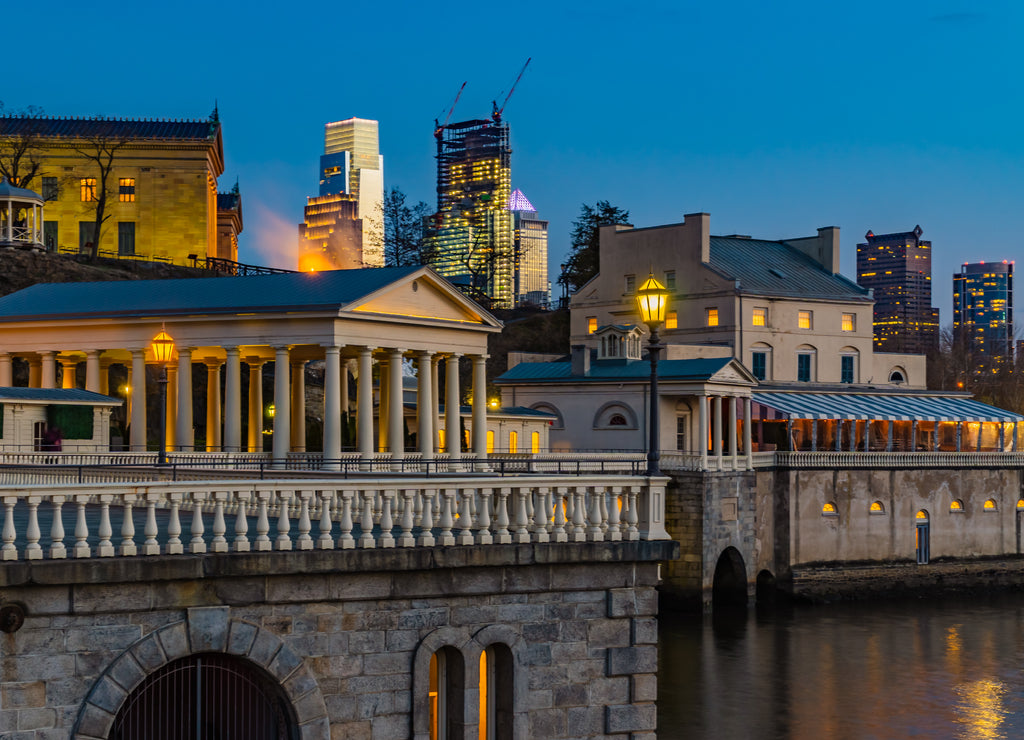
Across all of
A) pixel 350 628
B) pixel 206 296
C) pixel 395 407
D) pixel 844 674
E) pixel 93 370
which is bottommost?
pixel 844 674

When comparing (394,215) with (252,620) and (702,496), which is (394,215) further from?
(252,620)

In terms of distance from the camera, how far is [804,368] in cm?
8662

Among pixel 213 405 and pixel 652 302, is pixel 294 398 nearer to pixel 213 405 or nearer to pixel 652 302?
pixel 213 405

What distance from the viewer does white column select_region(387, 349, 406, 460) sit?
60.3m

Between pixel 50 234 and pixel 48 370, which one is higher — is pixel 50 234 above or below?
above

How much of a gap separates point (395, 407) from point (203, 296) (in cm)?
966

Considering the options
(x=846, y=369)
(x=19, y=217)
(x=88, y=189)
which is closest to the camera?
(x=846, y=369)

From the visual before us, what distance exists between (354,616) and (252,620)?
1416 mm

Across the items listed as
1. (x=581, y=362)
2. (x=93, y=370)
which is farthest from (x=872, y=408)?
(x=93, y=370)

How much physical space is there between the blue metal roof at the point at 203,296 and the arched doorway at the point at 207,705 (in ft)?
125

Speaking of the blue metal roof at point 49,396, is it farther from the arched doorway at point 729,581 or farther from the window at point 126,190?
the window at point 126,190

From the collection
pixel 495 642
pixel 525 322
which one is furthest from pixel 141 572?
pixel 525 322

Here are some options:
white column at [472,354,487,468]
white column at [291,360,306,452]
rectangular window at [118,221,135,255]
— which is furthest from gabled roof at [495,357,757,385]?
rectangular window at [118,221,135,255]

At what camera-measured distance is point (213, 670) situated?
18.9 m
